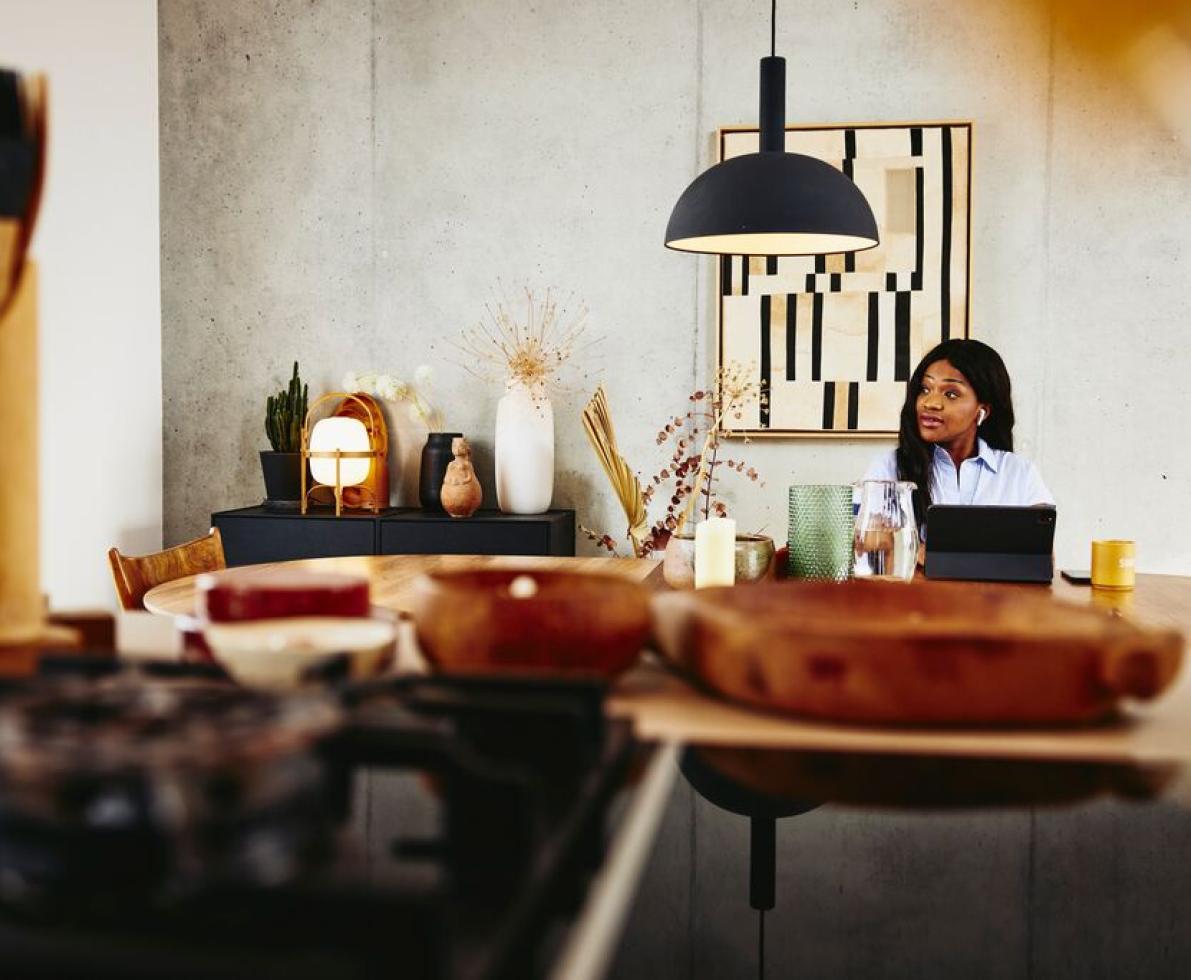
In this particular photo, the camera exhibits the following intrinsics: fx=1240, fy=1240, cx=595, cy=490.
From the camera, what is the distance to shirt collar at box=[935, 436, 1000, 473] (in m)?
4.15

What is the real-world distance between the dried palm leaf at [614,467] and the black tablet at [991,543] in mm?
1888

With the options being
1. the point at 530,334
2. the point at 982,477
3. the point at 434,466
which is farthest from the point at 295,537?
the point at 982,477

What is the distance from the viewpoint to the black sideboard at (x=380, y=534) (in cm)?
475

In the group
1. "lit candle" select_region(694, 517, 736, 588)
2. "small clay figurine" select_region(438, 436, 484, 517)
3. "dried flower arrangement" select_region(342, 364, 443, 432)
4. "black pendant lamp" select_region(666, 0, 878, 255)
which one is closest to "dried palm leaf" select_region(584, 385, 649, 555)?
"small clay figurine" select_region(438, 436, 484, 517)

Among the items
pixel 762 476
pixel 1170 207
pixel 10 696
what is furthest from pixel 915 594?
A: pixel 1170 207

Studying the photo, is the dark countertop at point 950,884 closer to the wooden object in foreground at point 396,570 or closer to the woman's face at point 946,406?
the wooden object in foreground at point 396,570

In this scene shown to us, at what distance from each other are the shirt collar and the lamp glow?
2248mm

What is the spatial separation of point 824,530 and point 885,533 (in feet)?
0.58

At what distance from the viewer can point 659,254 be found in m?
5.09

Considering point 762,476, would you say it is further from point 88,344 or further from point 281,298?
point 88,344

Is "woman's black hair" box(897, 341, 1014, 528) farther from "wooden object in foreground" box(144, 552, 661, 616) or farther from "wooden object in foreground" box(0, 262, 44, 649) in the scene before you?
"wooden object in foreground" box(0, 262, 44, 649)

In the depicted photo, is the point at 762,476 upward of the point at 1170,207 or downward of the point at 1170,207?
downward

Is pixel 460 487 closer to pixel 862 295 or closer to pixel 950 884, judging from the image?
pixel 862 295

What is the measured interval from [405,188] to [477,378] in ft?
2.82
